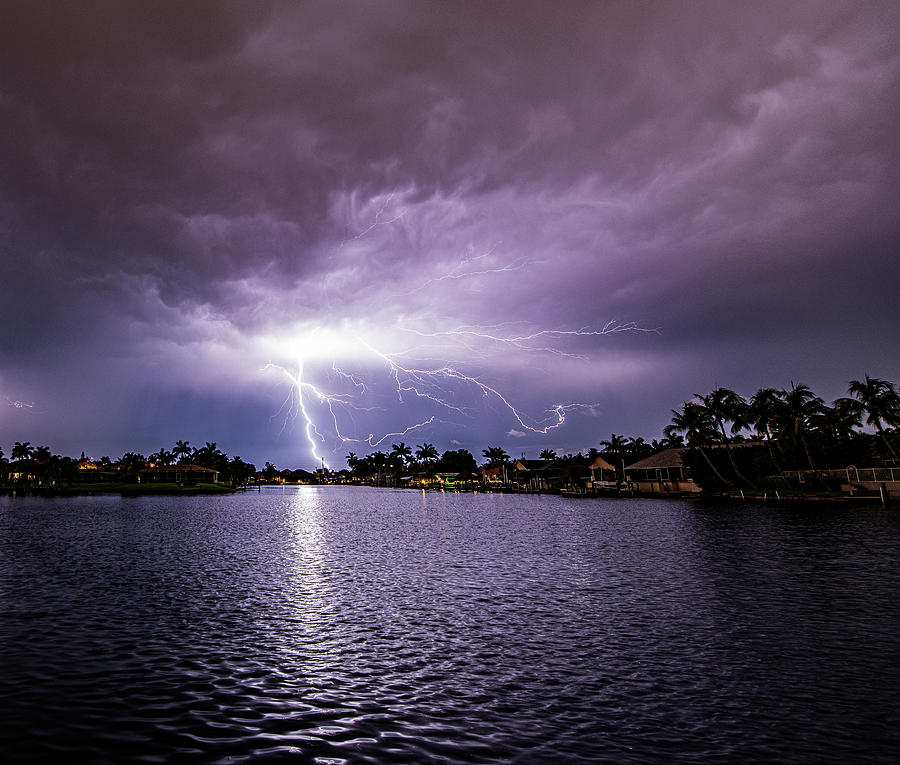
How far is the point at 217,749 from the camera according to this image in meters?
9.52

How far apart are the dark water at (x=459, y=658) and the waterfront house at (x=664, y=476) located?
66.0 meters

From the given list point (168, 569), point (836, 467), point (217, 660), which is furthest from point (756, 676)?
point (836, 467)

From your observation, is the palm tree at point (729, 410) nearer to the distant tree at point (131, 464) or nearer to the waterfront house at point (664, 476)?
the waterfront house at point (664, 476)

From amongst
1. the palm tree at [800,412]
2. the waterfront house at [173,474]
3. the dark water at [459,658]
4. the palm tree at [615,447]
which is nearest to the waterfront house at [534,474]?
the palm tree at [615,447]

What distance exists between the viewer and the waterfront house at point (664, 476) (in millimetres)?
95250

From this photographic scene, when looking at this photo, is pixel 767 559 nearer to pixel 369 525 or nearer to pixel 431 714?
pixel 431 714

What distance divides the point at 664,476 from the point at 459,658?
99960 mm

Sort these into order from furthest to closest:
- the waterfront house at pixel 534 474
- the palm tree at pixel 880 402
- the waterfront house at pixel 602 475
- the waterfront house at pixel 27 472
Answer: the waterfront house at pixel 27 472 → the waterfront house at pixel 534 474 → the waterfront house at pixel 602 475 → the palm tree at pixel 880 402

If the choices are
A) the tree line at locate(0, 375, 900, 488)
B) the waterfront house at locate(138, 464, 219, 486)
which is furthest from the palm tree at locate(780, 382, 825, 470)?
the waterfront house at locate(138, 464, 219, 486)

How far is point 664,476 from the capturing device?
103812 mm

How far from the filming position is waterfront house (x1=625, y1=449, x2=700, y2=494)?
3750 inches

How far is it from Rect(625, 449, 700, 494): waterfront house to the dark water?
2600 inches

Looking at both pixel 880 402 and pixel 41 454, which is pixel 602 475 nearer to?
pixel 880 402

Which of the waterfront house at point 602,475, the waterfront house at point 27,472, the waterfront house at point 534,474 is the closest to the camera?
the waterfront house at point 602,475
